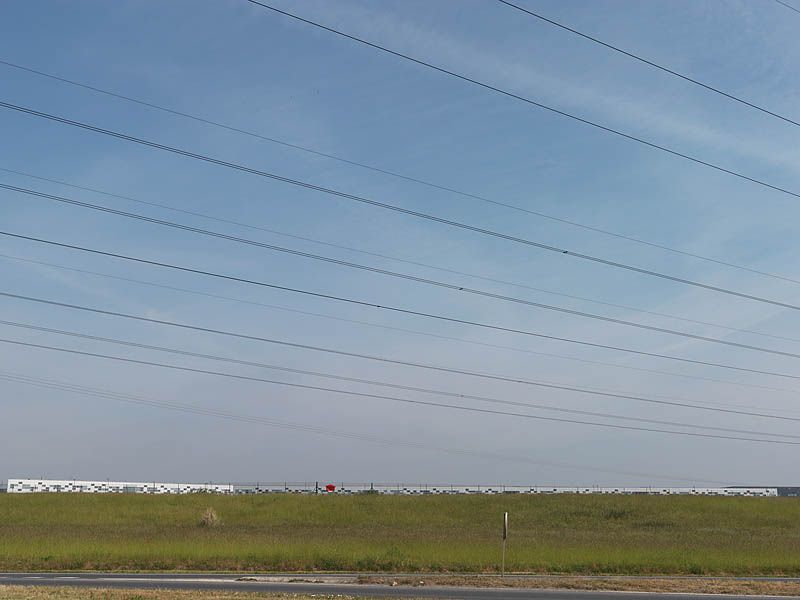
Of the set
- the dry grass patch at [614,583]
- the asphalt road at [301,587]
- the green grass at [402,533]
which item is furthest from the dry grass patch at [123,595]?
the green grass at [402,533]

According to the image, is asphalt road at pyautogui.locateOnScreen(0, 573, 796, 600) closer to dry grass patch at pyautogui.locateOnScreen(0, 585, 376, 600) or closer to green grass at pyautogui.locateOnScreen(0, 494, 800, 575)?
dry grass patch at pyautogui.locateOnScreen(0, 585, 376, 600)

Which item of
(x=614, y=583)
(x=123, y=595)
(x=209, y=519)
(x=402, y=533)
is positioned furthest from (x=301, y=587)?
(x=209, y=519)

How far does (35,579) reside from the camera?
121 feet

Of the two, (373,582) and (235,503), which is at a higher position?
(235,503)

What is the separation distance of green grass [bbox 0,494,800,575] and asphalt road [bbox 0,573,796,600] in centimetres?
671

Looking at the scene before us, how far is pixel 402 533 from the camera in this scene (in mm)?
69938

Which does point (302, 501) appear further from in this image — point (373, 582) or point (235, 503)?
point (373, 582)

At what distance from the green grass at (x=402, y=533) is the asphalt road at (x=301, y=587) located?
6709 millimetres

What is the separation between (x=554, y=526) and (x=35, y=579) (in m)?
59.5

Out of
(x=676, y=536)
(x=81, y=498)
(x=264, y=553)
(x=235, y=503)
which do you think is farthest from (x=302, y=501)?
(x=264, y=553)

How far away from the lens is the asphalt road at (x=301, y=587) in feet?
99.7

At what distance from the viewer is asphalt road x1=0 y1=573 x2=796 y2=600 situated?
Answer: 3039 centimetres

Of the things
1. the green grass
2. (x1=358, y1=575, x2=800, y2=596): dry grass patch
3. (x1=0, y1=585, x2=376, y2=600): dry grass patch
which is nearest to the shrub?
the green grass

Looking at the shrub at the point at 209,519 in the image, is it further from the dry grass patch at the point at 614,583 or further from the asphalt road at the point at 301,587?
the dry grass patch at the point at 614,583
